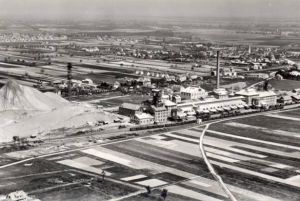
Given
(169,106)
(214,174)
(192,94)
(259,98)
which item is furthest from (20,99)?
(259,98)

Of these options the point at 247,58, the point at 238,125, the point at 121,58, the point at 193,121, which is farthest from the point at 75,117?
the point at 247,58

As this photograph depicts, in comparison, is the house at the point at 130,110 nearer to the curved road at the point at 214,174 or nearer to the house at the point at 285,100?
the curved road at the point at 214,174

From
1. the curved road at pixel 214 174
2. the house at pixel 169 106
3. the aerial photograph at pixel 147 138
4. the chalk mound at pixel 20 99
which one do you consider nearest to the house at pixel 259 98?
the aerial photograph at pixel 147 138

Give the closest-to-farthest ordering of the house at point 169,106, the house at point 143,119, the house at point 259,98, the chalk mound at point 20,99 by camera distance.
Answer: the house at point 143,119 → the chalk mound at point 20,99 → the house at point 169,106 → the house at point 259,98

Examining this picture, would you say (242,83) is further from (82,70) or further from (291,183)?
(291,183)


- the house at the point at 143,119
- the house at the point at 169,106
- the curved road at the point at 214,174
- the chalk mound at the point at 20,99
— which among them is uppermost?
the chalk mound at the point at 20,99
